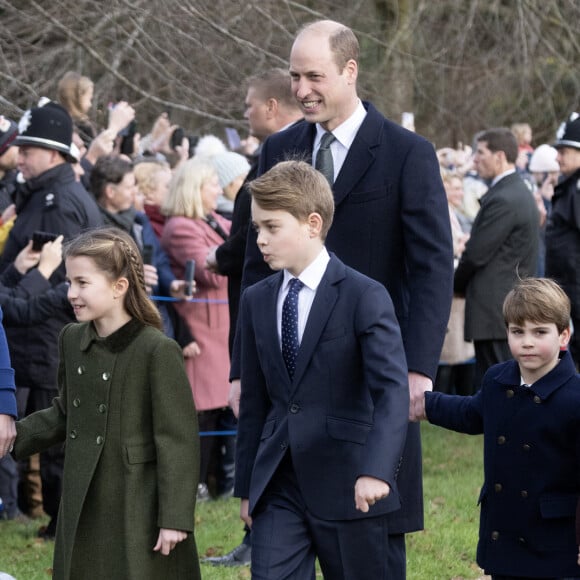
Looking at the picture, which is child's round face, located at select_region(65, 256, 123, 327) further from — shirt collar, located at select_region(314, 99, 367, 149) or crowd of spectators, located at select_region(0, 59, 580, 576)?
crowd of spectators, located at select_region(0, 59, 580, 576)

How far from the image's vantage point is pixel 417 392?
194 inches

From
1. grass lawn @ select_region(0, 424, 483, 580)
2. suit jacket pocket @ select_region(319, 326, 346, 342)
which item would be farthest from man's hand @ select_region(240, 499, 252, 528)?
grass lawn @ select_region(0, 424, 483, 580)

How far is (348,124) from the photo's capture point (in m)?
5.06

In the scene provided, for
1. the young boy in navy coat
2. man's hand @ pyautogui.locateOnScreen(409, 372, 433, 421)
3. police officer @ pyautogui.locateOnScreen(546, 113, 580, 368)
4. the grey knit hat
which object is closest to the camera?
the young boy in navy coat

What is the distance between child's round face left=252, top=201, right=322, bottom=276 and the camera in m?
4.46

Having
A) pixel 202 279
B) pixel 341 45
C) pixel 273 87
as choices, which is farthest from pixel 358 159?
pixel 202 279

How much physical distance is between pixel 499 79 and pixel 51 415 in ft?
45.3

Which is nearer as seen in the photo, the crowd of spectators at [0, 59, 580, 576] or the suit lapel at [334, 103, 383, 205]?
the suit lapel at [334, 103, 383, 205]

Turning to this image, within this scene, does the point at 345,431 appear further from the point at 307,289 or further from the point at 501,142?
the point at 501,142

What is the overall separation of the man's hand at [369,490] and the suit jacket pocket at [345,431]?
0.22 meters

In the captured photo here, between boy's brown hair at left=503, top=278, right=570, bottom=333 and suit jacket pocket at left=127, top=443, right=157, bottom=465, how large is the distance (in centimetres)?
138

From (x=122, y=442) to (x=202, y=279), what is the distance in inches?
172

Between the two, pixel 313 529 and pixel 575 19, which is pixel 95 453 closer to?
pixel 313 529

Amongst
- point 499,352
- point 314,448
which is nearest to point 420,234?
point 314,448
